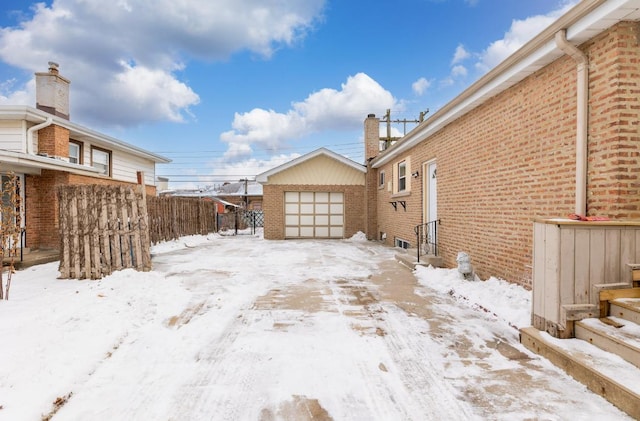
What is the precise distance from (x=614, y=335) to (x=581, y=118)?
2.55m

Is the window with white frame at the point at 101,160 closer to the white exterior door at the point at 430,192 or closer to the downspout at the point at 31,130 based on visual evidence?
the downspout at the point at 31,130

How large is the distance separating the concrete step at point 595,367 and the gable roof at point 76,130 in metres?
13.0

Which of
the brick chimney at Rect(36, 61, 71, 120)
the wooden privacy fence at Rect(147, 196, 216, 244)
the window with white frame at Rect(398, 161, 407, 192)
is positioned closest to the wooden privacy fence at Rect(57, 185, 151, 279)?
the wooden privacy fence at Rect(147, 196, 216, 244)

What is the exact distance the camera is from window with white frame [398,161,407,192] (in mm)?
11297

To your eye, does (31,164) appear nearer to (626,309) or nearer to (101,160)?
(101,160)

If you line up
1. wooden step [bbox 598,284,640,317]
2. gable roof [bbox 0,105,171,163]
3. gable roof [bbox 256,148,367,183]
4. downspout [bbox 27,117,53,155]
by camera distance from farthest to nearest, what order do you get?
gable roof [bbox 256,148,367,183] → downspout [bbox 27,117,53,155] → gable roof [bbox 0,105,171,163] → wooden step [bbox 598,284,640,317]

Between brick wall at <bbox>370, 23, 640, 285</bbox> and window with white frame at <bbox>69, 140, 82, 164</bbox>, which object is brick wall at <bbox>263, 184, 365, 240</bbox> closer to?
window with white frame at <bbox>69, 140, 82, 164</bbox>

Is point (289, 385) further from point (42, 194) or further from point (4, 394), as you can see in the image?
point (42, 194)

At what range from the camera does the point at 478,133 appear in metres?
6.41

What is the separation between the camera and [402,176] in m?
11.8

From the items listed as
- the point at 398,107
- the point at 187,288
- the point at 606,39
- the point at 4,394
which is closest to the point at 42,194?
the point at 187,288

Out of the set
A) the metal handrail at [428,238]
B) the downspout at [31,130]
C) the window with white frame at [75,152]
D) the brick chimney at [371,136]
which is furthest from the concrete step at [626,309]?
the window with white frame at [75,152]

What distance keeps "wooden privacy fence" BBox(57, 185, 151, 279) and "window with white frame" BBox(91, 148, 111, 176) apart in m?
7.51

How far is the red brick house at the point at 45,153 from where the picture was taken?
8.95 meters
